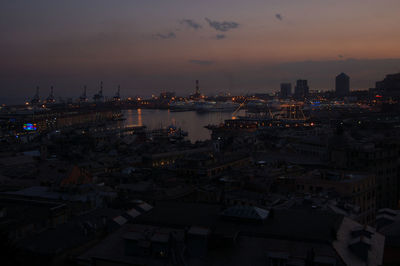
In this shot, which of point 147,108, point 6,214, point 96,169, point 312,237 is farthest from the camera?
point 147,108

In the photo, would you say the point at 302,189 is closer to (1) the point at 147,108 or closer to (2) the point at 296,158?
(2) the point at 296,158

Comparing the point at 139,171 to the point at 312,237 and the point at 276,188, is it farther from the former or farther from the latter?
the point at 312,237

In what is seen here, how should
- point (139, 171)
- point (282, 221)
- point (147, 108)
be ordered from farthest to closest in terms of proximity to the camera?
point (147, 108)
point (139, 171)
point (282, 221)

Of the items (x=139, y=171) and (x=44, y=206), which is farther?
(x=139, y=171)

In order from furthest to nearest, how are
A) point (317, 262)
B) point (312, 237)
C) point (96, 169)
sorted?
point (96, 169)
point (312, 237)
point (317, 262)

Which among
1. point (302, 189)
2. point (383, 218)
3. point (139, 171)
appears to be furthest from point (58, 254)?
point (139, 171)

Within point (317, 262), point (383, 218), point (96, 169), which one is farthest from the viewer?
point (96, 169)

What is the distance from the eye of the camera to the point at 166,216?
2713 mm

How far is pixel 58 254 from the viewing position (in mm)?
2711

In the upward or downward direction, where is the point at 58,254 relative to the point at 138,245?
downward

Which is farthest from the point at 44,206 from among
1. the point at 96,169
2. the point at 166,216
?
the point at 96,169

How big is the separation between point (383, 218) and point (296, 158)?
15.0ft

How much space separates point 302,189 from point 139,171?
354 centimetres

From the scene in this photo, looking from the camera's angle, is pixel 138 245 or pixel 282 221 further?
pixel 282 221
